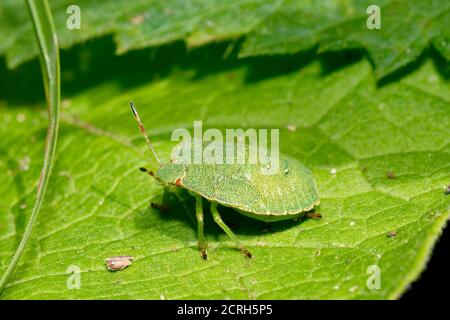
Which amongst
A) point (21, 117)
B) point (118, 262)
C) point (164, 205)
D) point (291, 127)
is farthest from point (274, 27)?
point (21, 117)

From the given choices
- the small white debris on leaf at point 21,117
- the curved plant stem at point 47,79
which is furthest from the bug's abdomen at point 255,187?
the small white debris on leaf at point 21,117

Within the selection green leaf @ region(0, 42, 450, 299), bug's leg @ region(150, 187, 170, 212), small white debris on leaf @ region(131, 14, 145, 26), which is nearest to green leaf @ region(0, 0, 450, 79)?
small white debris on leaf @ region(131, 14, 145, 26)

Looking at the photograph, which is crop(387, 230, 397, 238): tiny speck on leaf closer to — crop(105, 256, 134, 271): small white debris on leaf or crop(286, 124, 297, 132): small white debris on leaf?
crop(286, 124, 297, 132): small white debris on leaf

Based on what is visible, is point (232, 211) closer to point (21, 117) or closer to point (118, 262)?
point (118, 262)

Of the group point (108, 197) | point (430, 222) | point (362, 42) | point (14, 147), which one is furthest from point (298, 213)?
point (14, 147)

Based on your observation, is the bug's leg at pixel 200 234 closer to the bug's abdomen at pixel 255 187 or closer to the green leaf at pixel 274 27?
the bug's abdomen at pixel 255 187

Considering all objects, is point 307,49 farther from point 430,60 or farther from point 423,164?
point 423,164
